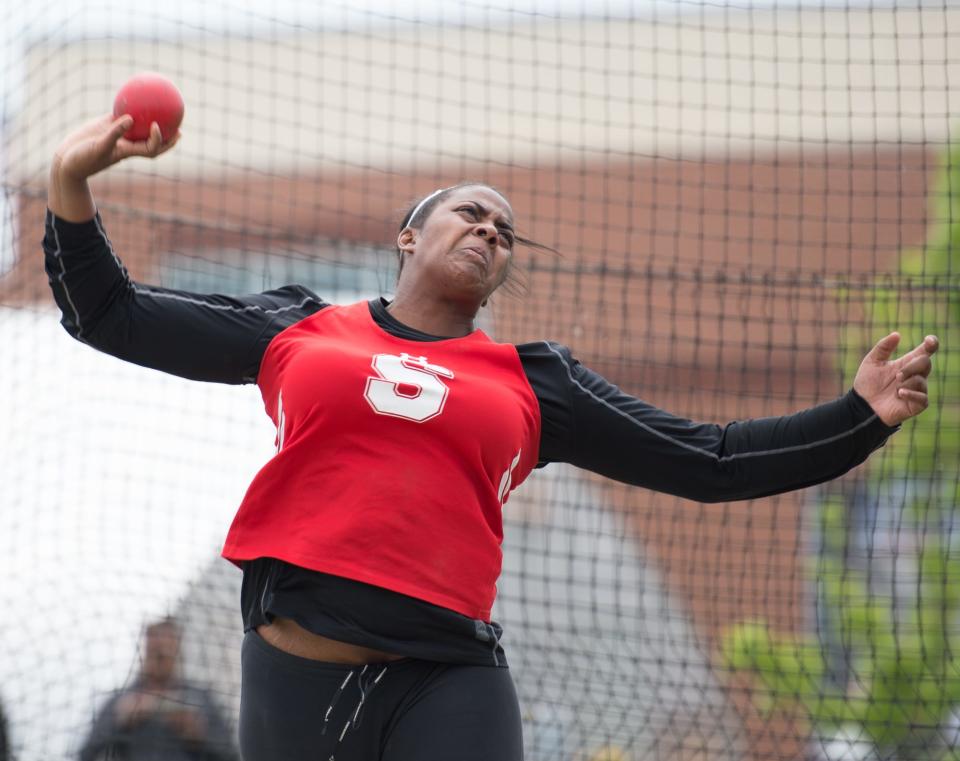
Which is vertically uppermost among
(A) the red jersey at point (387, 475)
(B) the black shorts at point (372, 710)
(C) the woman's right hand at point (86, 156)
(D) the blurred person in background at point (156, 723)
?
(C) the woman's right hand at point (86, 156)

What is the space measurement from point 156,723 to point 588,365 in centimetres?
409

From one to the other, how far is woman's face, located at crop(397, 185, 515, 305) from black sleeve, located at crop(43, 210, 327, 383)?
0.85ft

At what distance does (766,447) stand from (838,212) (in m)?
9.50

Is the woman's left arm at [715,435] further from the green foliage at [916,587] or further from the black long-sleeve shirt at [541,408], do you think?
the green foliage at [916,587]

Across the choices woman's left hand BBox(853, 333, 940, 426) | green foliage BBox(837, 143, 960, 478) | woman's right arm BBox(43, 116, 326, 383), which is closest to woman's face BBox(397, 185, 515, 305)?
woman's right arm BBox(43, 116, 326, 383)

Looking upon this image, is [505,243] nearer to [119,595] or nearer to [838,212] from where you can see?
[119,595]

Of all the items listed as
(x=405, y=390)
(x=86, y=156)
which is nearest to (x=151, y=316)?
(x=86, y=156)

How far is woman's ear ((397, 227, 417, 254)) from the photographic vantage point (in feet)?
9.28

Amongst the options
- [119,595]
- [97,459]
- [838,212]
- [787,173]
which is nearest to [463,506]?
[119,595]

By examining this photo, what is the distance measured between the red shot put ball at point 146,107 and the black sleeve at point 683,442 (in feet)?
2.55

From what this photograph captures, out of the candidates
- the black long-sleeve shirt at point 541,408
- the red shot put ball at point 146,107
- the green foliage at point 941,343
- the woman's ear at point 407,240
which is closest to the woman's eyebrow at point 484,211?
the woman's ear at point 407,240

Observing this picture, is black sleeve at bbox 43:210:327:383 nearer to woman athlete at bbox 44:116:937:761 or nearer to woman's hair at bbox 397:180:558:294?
woman athlete at bbox 44:116:937:761

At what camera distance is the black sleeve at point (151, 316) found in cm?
236

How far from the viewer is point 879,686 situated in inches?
295
